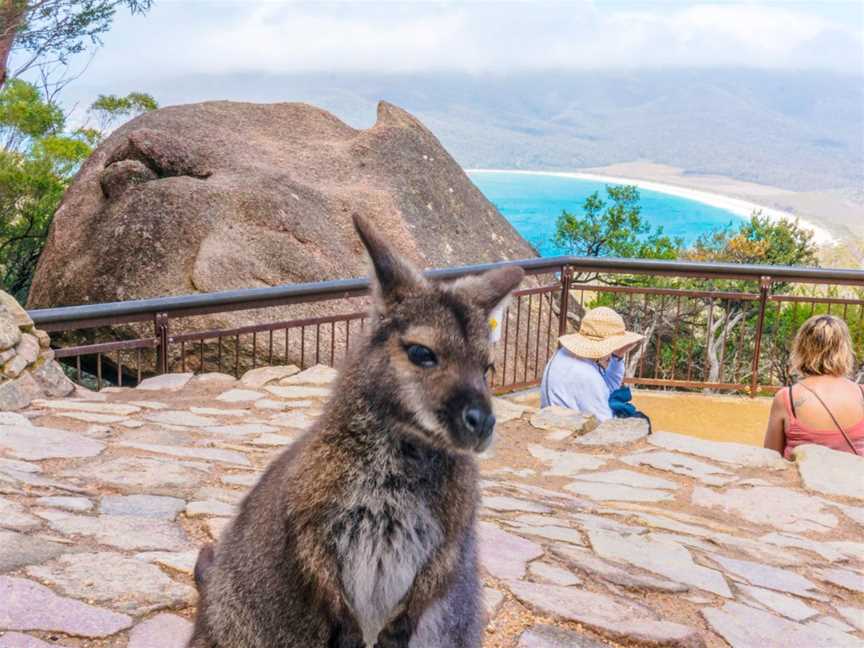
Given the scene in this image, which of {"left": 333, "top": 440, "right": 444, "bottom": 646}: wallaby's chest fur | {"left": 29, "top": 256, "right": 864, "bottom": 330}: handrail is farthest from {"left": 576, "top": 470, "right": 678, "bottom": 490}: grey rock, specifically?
{"left": 333, "top": 440, "right": 444, "bottom": 646}: wallaby's chest fur

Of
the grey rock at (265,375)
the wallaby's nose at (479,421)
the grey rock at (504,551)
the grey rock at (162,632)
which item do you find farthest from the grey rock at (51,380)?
the wallaby's nose at (479,421)

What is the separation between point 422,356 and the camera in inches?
115

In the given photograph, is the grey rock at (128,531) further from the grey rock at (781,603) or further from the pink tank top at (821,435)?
the pink tank top at (821,435)

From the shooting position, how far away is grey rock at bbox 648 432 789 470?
7066 millimetres

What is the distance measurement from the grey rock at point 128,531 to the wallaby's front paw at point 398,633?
1.62 metres

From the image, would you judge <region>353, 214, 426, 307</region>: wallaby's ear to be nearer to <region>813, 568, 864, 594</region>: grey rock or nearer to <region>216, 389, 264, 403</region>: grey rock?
<region>813, 568, 864, 594</region>: grey rock

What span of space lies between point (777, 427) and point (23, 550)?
217 inches

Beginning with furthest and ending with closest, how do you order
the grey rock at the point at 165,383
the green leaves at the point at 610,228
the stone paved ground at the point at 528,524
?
1. the green leaves at the point at 610,228
2. the grey rock at the point at 165,383
3. the stone paved ground at the point at 528,524

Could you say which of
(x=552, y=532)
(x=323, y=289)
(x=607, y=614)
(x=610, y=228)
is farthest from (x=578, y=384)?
(x=610, y=228)

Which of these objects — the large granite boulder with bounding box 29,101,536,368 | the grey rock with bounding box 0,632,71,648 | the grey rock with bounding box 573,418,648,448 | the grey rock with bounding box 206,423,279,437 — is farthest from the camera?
the large granite boulder with bounding box 29,101,536,368

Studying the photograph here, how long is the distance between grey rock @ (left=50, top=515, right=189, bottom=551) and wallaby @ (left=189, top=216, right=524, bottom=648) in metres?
1.26

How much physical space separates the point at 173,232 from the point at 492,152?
7665cm

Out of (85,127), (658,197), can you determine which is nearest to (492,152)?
(658,197)

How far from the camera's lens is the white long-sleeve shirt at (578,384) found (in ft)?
25.8
